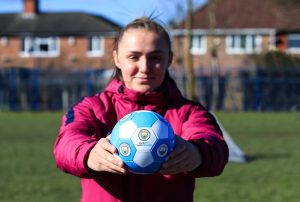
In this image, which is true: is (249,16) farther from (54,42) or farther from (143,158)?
(143,158)

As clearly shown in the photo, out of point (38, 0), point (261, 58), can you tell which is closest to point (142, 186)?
point (261, 58)

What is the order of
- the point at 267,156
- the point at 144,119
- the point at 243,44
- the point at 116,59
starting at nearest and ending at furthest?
the point at 144,119, the point at 116,59, the point at 267,156, the point at 243,44

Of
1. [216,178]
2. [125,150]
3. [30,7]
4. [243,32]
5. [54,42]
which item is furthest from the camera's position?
[30,7]

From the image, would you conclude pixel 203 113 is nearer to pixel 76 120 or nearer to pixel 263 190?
pixel 76 120

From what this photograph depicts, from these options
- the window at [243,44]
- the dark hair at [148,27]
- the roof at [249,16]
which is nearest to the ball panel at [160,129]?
the dark hair at [148,27]

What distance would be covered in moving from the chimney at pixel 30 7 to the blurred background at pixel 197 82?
0.29 ft

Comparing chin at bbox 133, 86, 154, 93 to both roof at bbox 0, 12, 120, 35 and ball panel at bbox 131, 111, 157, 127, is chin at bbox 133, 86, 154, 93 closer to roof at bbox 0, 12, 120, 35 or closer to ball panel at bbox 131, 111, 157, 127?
ball panel at bbox 131, 111, 157, 127

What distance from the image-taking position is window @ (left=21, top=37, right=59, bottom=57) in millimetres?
68375

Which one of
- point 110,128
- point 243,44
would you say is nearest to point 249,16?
point 243,44

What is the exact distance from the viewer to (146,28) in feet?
11.1

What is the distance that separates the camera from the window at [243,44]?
2464 inches

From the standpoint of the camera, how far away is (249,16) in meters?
62.4

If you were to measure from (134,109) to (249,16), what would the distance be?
5978cm

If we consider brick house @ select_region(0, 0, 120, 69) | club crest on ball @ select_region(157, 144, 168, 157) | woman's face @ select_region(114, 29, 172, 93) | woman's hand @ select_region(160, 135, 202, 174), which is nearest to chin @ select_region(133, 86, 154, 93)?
woman's face @ select_region(114, 29, 172, 93)
